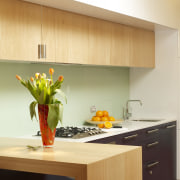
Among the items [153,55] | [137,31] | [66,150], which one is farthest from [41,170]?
[153,55]

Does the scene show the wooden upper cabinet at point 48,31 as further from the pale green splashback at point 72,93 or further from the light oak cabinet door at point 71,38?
the pale green splashback at point 72,93

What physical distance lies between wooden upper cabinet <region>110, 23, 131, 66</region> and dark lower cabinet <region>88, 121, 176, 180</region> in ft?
2.74

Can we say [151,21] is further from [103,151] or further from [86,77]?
[103,151]

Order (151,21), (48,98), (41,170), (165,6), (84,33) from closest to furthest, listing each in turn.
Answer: (41,170)
(48,98)
(84,33)
(151,21)
(165,6)

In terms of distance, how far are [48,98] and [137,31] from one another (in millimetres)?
2847

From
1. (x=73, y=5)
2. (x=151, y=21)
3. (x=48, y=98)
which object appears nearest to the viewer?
(x=48, y=98)

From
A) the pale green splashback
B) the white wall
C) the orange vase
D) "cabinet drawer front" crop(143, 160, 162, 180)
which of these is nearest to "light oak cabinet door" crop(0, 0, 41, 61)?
the pale green splashback

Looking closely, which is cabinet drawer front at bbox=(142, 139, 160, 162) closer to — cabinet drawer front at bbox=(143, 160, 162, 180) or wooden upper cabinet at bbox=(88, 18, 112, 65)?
cabinet drawer front at bbox=(143, 160, 162, 180)

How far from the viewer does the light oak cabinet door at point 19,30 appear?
3.04 m

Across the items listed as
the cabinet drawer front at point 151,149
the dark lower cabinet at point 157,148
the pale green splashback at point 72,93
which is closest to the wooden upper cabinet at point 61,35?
the pale green splashback at point 72,93

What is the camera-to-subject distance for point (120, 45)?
15.0ft

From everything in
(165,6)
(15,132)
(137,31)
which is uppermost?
(165,6)

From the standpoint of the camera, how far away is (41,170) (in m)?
1.97

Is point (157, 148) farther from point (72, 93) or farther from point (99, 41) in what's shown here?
point (99, 41)
